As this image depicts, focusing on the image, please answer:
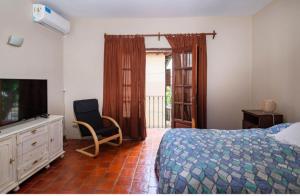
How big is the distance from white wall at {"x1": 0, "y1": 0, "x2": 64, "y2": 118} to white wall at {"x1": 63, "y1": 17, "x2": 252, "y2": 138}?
0.30 metres

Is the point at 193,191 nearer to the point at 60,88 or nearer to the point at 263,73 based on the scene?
the point at 263,73

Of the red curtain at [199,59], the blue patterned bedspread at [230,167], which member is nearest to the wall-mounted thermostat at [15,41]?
the blue patterned bedspread at [230,167]

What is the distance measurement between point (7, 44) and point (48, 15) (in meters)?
0.88

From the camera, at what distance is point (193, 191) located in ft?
4.61

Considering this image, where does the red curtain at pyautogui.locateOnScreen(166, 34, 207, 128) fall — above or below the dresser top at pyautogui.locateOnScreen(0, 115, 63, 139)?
above

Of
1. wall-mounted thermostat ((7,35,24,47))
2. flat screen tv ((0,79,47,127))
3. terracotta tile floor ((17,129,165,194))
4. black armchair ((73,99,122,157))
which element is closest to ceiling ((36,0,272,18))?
wall-mounted thermostat ((7,35,24,47))

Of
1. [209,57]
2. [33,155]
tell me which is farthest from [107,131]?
[209,57]

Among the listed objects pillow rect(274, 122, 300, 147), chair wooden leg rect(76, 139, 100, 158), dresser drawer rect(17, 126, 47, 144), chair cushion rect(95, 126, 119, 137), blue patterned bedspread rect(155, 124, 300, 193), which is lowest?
chair wooden leg rect(76, 139, 100, 158)

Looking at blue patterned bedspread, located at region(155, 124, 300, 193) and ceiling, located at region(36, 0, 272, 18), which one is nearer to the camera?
blue patterned bedspread, located at region(155, 124, 300, 193)

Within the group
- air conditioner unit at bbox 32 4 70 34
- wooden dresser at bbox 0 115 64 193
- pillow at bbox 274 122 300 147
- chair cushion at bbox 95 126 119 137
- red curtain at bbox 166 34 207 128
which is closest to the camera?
pillow at bbox 274 122 300 147

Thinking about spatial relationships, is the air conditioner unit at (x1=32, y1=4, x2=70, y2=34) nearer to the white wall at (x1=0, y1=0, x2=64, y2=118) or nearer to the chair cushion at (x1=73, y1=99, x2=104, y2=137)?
the white wall at (x1=0, y1=0, x2=64, y2=118)

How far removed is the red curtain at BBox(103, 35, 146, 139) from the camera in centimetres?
420

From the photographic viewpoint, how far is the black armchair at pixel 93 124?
3555 mm

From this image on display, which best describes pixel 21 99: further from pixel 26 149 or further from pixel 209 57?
pixel 209 57
